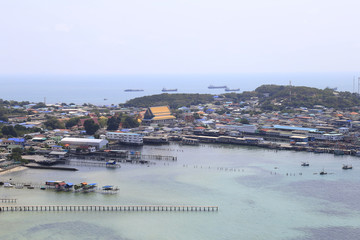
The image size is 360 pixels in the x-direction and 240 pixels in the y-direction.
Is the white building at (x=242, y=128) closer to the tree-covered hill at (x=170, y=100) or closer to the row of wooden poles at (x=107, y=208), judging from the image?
the tree-covered hill at (x=170, y=100)

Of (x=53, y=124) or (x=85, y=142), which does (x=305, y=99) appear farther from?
(x=85, y=142)

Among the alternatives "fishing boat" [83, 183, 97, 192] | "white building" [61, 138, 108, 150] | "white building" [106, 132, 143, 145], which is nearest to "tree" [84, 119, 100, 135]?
"white building" [106, 132, 143, 145]

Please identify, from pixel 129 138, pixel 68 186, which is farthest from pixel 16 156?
pixel 129 138

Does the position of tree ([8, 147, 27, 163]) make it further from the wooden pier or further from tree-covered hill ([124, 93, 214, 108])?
tree-covered hill ([124, 93, 214, 108])

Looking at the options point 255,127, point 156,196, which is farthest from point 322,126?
point 156,196

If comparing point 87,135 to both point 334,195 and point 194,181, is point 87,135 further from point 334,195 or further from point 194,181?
point 334,195

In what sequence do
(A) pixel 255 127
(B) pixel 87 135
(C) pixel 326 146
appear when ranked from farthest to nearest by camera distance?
(A) pixel 255 127 < (B) pixel 87 135 < (C) pixel 326 146
